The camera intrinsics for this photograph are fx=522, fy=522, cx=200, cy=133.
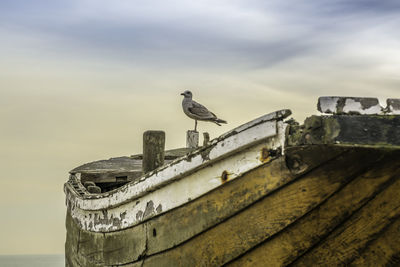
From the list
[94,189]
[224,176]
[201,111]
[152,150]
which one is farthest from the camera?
[201,111]

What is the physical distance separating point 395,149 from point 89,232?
315 centimetres

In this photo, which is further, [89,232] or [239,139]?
[89,232]

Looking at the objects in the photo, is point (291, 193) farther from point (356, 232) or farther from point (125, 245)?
point (125, 245)

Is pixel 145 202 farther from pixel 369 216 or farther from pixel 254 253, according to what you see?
pixel 369 216

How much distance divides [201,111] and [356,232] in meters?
6.26

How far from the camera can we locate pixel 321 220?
286 centimetres

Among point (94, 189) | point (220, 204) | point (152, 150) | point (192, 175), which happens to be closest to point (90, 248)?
point (152, 150)

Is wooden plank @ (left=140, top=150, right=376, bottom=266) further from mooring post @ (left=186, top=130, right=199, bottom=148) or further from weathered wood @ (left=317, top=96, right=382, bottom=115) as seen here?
mooring post @ (left=186, top=130, right=199, bottom=148)

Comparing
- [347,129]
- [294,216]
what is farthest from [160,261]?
[347,129]

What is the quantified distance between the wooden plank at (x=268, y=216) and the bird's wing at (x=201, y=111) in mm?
5773

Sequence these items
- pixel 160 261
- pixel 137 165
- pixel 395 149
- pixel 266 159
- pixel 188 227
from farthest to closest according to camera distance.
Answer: pixel 137 165 < pixel 160 261 < pixel 188 227 < pixel 266 159 < pixel 395 149

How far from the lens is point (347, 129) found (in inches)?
97.1

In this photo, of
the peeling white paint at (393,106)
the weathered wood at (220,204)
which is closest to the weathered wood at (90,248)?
the weathered wood at (220,204)

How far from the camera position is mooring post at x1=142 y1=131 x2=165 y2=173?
4871 mm
